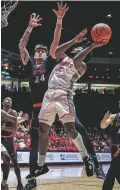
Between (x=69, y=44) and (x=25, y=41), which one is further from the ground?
(x=25, y=41)

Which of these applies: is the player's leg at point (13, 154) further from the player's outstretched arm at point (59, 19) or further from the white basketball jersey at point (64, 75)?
the player's outstretched arm at point (59, 19)

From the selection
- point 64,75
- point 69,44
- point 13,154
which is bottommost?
point 13,154

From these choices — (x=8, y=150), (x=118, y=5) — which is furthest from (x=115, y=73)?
(x=8, y=150)

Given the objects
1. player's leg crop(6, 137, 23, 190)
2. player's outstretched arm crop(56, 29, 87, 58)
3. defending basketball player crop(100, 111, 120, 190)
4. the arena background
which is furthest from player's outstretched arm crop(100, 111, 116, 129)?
the arena background

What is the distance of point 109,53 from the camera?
23.2 meters

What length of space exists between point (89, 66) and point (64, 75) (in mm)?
20612

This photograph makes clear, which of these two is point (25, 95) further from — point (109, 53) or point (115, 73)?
point (115, 73)

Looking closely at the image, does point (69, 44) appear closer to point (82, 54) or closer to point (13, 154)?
point (82, 54)

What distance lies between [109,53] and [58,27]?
18.1 m

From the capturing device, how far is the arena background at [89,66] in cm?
1471

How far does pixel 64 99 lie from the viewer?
5336 mm

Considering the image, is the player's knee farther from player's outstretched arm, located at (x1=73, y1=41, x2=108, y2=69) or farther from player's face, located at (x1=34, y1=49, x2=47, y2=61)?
player's face, located at (x1=34, y1=49, x2=47, y2=61)

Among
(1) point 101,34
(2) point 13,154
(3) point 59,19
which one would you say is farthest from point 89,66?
(1) point 101,34

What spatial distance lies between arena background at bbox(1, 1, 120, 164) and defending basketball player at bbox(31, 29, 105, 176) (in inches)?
347
